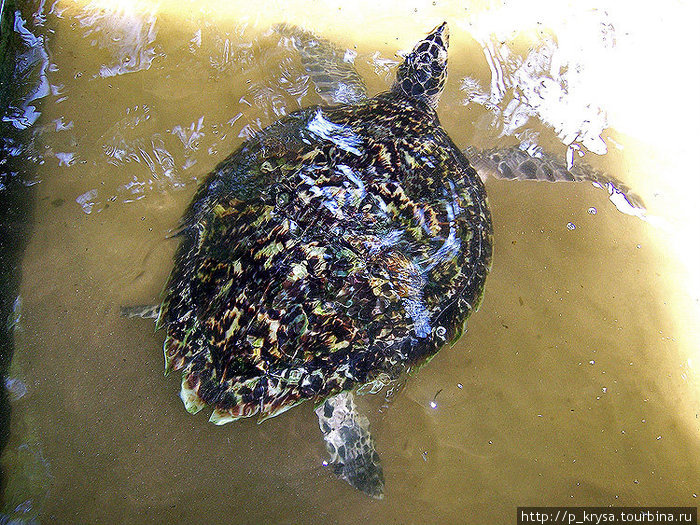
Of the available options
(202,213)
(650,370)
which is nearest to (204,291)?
(202,213)

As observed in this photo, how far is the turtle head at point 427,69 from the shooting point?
2.98 m

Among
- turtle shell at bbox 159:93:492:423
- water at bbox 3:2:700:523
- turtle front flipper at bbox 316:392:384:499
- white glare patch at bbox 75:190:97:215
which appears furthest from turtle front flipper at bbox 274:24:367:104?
turtle front flipper at bbox 316:392:384:499

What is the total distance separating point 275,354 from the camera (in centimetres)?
187

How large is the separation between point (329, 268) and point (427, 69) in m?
1.86

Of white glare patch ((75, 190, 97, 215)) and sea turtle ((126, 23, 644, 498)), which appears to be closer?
sea turtle ((126, 23, 644, 498))

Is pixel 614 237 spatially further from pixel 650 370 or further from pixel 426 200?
pixel 426 200

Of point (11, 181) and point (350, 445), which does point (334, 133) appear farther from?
point (11, 181)

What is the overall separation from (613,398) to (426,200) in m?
1.62

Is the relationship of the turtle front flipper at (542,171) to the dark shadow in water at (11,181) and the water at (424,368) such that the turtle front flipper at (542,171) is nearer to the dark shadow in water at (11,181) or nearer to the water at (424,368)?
the water at (424,368)

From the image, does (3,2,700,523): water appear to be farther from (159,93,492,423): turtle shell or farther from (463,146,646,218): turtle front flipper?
(159,93,492,423): turtle shell

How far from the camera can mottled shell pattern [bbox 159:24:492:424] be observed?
1902mm

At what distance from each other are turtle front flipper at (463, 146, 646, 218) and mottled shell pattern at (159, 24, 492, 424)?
1.12 ft

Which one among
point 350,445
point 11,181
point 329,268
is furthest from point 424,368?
point 11,181

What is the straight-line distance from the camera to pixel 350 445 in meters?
2.20
